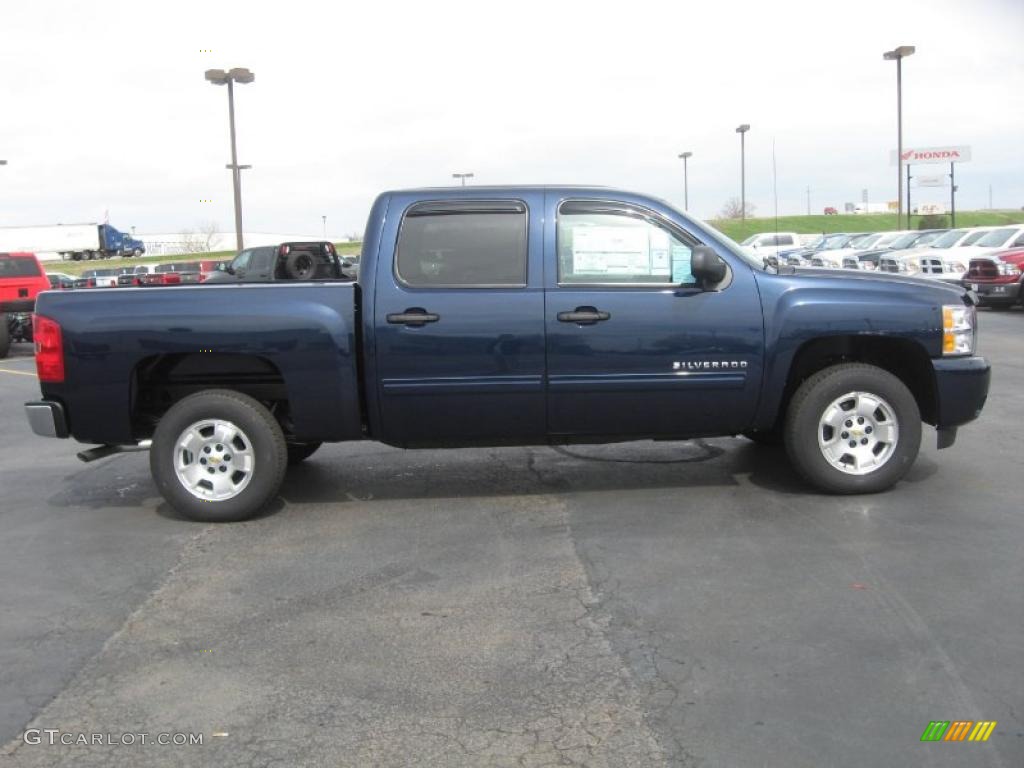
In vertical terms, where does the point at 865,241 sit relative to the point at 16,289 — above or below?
above

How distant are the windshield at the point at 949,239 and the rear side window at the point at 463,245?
867 inches

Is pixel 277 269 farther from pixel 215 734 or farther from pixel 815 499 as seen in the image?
pixel 215 734

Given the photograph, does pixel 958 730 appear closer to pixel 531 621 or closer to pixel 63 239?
pixel 531 621

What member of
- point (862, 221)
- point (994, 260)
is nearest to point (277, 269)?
point (994, 260)

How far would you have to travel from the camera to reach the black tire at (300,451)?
23.5 ft

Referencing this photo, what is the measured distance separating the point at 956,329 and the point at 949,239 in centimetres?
2176

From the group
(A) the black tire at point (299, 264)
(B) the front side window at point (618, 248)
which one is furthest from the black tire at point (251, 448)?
(A) the black tire at point (299, 264)

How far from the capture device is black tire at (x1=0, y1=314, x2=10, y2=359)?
17.6m

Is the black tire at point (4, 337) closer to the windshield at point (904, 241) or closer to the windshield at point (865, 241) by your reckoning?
the windshield at point (904, 241)

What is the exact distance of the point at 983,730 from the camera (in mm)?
3211

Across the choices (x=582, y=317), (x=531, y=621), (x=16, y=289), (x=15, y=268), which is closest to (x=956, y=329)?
(x=582, y=317)

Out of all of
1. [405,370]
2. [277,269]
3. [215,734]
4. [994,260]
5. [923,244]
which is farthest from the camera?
[923,244]

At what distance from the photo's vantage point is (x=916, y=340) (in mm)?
5895

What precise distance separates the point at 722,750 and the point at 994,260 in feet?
62.1
